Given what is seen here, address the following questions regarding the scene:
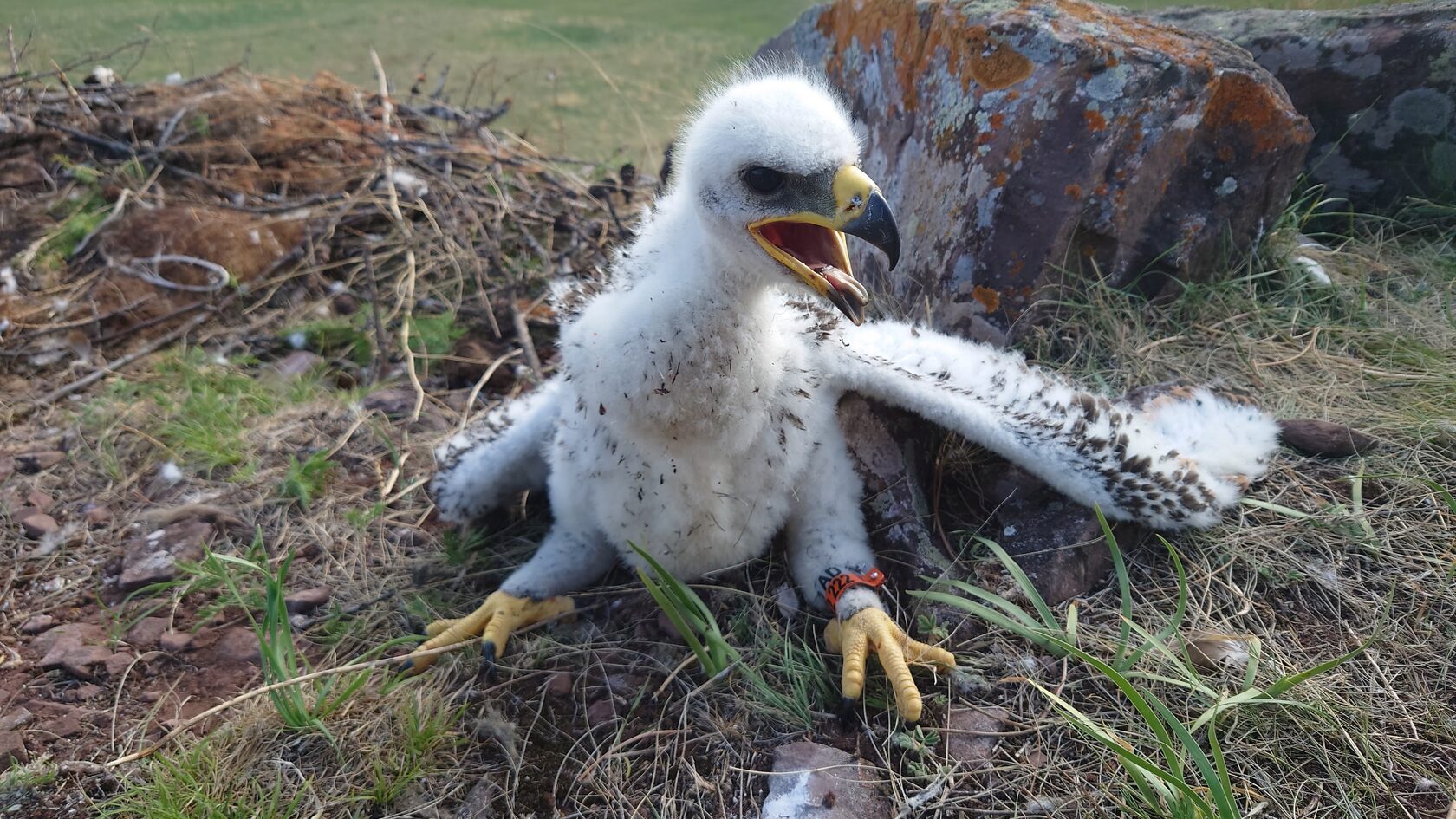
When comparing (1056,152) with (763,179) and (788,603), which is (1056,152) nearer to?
(763,179)

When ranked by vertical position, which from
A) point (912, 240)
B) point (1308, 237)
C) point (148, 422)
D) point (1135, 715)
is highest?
point (912, 240)

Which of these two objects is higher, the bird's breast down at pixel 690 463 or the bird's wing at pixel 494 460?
the bird's breast down at pixel 690 463

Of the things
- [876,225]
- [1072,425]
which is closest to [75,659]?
[876,225]

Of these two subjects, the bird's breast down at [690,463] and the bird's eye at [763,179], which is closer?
the bird's eye at [763,179]

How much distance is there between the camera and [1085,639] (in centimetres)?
205

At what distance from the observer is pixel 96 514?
2.90 meters

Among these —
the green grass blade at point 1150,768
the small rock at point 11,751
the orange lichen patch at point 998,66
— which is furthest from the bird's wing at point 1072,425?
the small rock at point 11,751

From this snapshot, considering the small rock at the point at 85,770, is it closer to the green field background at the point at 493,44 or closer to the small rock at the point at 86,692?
the small rock at the point at 86,692

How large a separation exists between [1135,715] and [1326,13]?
10.4 feet

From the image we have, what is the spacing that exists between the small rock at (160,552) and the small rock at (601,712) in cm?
137

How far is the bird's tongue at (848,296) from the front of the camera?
1779mm

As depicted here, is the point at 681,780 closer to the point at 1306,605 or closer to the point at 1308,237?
the point at 1306,605

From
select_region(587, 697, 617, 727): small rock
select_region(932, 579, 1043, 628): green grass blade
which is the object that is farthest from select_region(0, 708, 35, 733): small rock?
select_region(932, 579, 1043, 628): green grass blade

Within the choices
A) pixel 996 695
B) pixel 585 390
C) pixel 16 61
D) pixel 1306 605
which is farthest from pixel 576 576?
pixel 16 61
